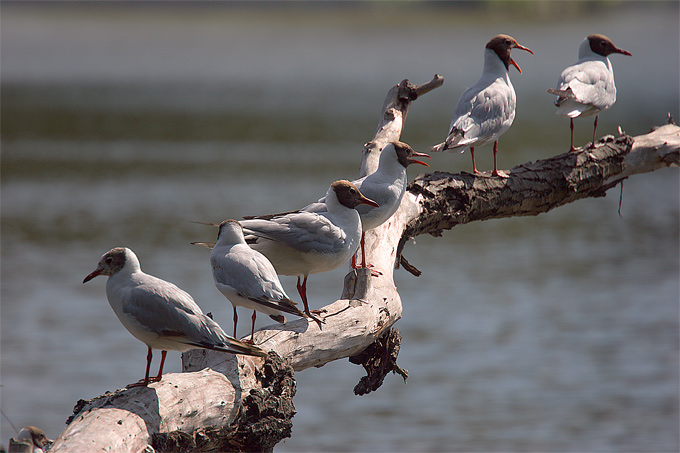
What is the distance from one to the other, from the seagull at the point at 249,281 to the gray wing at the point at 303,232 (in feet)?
1.27

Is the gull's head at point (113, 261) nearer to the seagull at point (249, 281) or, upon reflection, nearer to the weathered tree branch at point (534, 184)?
the seagull at point (249, 281)

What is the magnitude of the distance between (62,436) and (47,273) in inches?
668

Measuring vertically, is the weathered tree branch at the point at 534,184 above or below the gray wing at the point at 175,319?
above

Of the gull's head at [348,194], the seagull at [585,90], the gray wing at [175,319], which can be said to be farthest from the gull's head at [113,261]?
the seagull at [585,90]

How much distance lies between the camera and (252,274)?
442cm

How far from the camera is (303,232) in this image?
505 centimetres

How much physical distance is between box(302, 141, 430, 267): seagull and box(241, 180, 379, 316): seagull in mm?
311

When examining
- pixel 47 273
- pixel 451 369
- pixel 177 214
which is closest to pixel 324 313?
pixel 451 369

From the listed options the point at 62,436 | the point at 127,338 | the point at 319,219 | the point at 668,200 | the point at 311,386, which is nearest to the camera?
the point at 62,436

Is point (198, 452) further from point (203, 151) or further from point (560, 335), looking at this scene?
point (203, 151)

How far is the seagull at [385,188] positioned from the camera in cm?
565

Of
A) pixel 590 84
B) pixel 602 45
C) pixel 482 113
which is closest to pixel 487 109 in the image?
pixel 482 113

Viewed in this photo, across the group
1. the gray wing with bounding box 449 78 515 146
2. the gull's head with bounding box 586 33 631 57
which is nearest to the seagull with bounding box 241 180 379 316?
the gray wing with bounding box 449 78 515 146

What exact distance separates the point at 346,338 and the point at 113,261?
1654 mm
